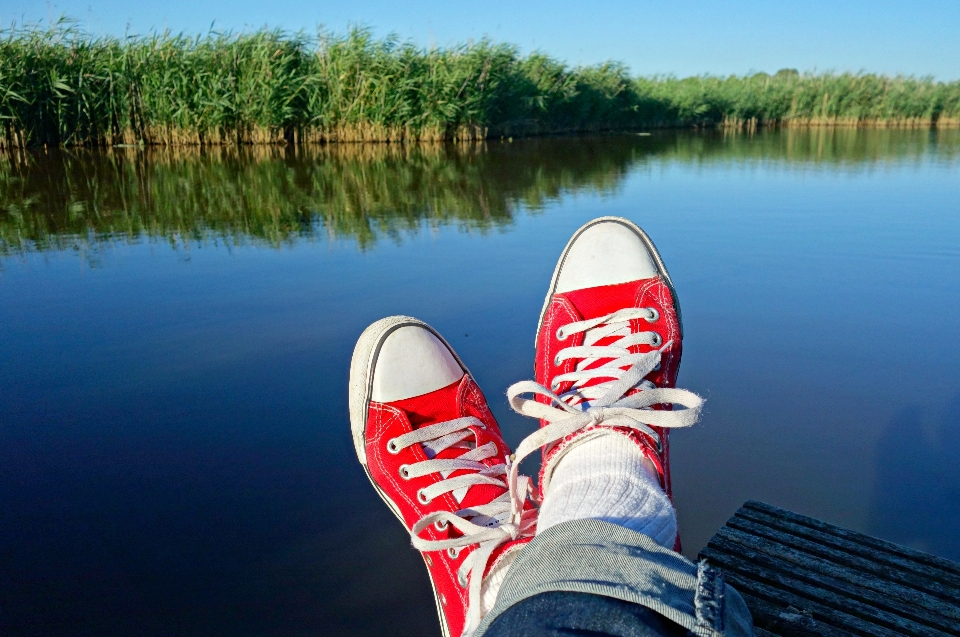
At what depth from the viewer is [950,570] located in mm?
917

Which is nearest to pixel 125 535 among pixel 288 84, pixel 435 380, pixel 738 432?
pixel 435 380

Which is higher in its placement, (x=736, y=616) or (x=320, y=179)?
(x=320, y=179)

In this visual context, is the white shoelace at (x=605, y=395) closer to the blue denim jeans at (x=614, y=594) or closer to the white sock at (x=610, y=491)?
the white sock at (x=610, y=491)

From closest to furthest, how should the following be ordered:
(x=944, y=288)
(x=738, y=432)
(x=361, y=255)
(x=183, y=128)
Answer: (x=738, y=432), (x=944, y=288), (x=361, y=255), (x=183, y=128)

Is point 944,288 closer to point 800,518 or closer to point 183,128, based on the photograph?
point 800,518

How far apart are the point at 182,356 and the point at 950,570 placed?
1834mm

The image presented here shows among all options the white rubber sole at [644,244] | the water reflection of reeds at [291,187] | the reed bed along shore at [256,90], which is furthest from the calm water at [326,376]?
the reed bed along shore at [256,90]

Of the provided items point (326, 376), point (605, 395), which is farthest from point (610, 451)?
point (326, 376)

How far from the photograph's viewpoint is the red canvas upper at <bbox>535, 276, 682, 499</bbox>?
150 centimetres

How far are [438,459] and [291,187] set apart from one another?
427cm

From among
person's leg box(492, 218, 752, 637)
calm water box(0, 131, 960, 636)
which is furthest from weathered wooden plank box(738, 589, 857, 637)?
calm water box(0, 131, 960, 636)

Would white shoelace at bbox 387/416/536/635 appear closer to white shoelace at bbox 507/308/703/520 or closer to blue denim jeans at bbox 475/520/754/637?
white shoelace at bbox 507/308/703/520

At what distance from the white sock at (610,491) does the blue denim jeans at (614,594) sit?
10cm

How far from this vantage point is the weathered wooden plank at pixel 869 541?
93 cm
